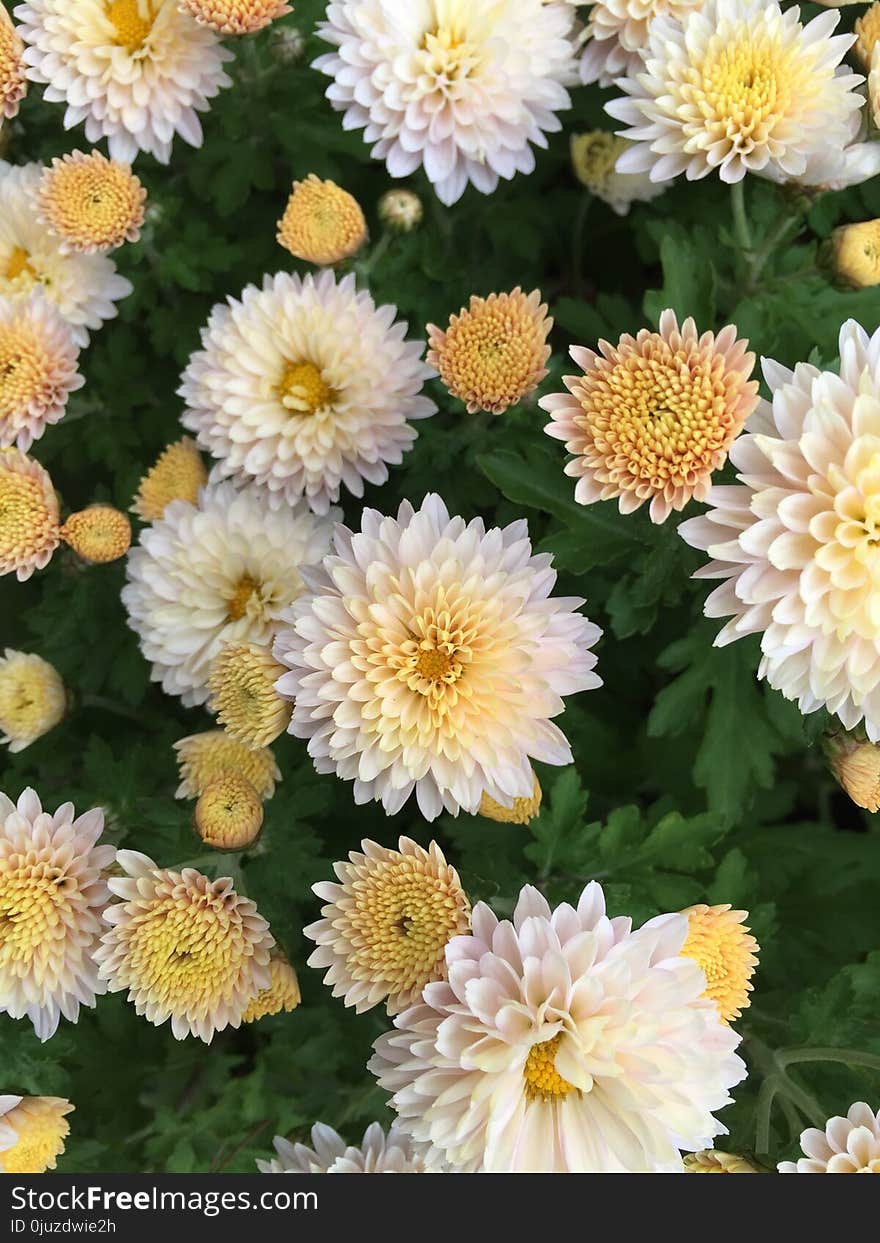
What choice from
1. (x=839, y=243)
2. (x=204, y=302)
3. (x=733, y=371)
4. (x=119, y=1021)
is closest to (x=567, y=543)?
(x=733, y=371)

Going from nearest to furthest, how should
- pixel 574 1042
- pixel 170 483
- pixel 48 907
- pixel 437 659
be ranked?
pixel 574 1042 → pixel 437 659 → pixel 48 907 → pixel 170 483

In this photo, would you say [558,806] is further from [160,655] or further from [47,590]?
[47,590]

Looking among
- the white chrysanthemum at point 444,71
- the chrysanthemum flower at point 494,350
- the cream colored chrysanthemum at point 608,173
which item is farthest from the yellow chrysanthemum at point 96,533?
the cream colored chrysanthemum at point 608,173

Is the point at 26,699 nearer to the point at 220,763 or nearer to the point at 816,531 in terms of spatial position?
the point at 220,763

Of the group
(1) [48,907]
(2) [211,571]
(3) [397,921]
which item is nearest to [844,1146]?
(3) [397,921]

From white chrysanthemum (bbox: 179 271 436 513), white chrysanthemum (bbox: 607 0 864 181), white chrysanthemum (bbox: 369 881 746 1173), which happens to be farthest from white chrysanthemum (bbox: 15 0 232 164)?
white chrysanthemum (bbox: 369 881 746 1173)
